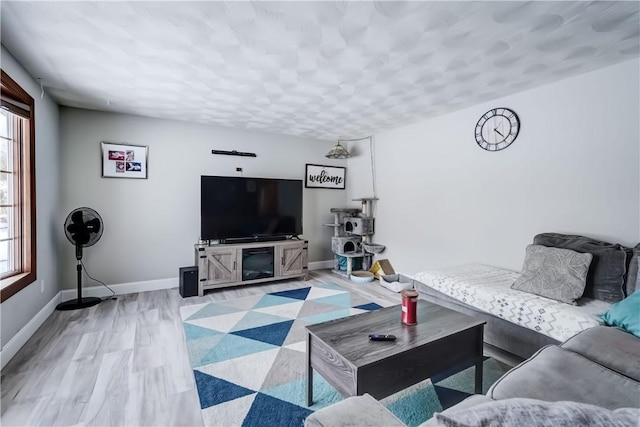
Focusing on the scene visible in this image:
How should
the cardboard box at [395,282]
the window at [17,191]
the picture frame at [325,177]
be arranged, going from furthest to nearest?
the picture frame at [325,177] < the cardboard box at [395,282] < the window at [17,191]

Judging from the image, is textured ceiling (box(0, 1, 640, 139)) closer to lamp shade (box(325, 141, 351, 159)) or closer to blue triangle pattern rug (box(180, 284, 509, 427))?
lamp shade (box(325, 141, 351, 159))

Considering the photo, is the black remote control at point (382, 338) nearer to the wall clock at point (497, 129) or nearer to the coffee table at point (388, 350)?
the coffee table at point (388, 350)

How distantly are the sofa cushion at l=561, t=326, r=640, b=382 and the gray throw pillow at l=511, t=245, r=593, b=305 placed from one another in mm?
448

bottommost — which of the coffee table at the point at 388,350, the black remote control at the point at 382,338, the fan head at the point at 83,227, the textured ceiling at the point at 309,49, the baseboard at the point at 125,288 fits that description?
the baseboard at the point at 125,288

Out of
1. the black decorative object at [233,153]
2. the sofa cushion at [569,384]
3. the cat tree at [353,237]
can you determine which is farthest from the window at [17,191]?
the cat tree at [353,237]

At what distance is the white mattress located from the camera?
1839 millimetres

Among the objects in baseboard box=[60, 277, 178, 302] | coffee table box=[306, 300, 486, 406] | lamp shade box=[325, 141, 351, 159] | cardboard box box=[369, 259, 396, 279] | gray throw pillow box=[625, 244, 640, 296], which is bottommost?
baseboard box=[60, 277, 178, 302]

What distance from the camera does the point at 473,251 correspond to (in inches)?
130

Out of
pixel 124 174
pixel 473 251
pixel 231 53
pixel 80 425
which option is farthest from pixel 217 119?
pixel 473 251

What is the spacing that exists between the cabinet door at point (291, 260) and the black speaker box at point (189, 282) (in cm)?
112

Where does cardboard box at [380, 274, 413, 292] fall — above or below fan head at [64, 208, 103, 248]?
below

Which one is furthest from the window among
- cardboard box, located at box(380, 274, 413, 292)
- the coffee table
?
cardboard box, located at box(380, 274, 413, 292)

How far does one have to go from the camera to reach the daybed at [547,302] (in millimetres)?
1883

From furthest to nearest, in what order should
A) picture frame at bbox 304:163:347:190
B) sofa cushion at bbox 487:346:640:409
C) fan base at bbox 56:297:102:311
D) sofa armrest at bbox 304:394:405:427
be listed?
picture frame at bbox 304:163:347:190 → fan base at bbox 56:297:102:311 → sofa cushion at bbox 487:346:640:409 → sofa armrest at bbox 304:394:405:427
